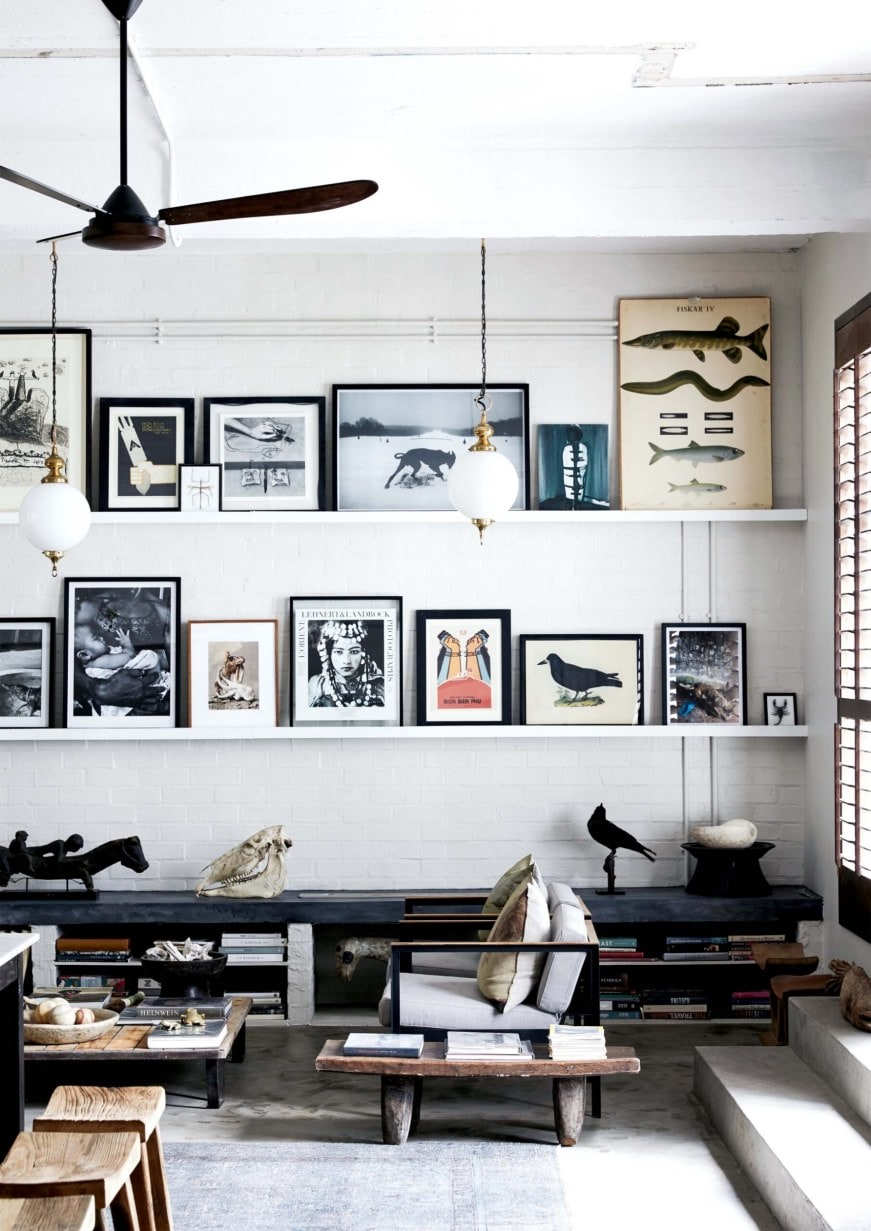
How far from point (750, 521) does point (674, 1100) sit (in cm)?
298

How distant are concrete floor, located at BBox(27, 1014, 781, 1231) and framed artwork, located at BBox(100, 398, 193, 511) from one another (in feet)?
9.14

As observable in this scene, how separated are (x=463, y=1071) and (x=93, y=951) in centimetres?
244

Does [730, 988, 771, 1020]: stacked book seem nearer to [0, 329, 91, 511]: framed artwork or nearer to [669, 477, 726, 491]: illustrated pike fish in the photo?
[669, 477, 726, 491]: illustrated pike fish

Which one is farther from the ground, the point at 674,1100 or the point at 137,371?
the point at 137,371

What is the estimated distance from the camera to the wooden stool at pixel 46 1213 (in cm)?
274

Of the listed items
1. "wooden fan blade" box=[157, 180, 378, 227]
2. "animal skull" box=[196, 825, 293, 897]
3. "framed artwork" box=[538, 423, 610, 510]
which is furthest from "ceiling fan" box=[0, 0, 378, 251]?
"animal skull" box=[196, 825, 293, 897]

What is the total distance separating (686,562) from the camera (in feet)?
22.5

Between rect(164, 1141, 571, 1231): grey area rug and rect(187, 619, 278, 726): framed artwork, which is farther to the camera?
rect(187, 619, 278, 726): framed artwork

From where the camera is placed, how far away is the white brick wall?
6.81m

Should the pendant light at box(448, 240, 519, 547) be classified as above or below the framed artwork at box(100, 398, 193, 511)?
below

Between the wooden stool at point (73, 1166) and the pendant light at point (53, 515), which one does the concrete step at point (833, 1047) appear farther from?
the pendant light at point (53, 515)

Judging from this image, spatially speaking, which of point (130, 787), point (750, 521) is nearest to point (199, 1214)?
point (130, 787)

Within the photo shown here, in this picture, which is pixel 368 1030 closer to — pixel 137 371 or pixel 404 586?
pixel 404 586

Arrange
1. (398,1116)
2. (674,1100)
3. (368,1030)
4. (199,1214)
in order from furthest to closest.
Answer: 1. (368,1030)
2. (674,1100)
3. (398,1116)
4. (199,1214)
